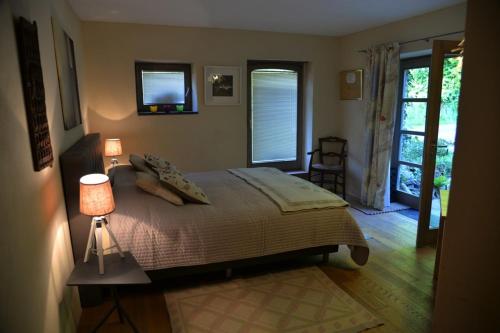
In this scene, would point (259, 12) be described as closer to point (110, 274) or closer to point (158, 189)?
point (158, 189)

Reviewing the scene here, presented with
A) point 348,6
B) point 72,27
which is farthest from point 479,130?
point 72,27

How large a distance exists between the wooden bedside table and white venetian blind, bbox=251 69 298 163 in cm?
336

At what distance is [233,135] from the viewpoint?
15.9ft

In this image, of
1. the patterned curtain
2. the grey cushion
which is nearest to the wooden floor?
the patterned curtain

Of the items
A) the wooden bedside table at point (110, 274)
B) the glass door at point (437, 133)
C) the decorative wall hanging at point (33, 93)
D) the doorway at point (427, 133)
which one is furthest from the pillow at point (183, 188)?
the glass door at point (437, 133)

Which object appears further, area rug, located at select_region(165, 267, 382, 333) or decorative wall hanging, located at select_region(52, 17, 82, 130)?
decorative wall hanging, located at select_region(52, 17, 82, 130)

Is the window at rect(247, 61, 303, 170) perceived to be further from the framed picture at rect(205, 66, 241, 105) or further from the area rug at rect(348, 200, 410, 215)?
the area rug at rect(348, 200, 410, 215)

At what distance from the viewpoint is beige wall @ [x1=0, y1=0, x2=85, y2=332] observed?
3.78 ft

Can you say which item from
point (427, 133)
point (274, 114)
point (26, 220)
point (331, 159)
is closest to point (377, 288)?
point (427, 133)

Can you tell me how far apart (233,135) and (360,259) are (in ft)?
8.49

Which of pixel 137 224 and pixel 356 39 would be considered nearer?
pixel 137 224

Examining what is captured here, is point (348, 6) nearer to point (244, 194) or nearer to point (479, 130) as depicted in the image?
point (244, 194)

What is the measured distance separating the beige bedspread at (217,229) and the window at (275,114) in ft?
7.20

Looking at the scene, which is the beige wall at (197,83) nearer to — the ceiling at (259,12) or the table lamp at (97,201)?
the ceiling at (259,12)
